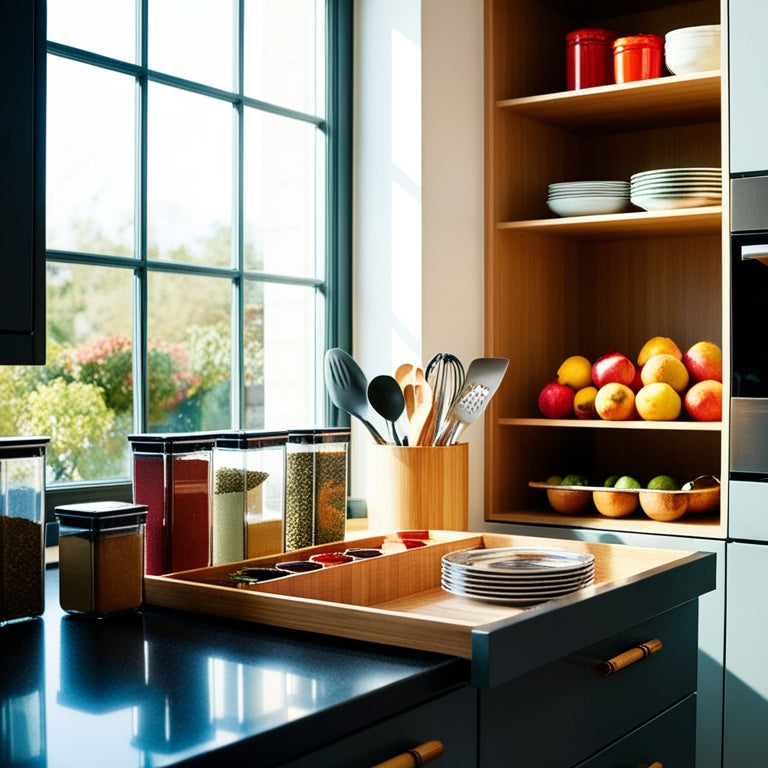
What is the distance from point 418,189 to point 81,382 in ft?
3.14

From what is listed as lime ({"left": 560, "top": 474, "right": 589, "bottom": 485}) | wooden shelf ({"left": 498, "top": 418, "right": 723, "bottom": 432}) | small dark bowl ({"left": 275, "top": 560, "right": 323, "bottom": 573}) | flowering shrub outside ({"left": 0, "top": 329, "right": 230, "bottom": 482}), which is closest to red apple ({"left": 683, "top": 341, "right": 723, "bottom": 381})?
wooden shelf ({"left": 498, "top": 418, "right": 723, "bottom": 432})

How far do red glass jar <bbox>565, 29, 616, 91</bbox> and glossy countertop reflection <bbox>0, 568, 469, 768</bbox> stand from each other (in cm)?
182

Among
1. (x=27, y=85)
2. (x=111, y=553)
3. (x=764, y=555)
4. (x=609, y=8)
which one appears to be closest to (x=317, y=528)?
(x=111, y=553)

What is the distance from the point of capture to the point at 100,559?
1.35 m

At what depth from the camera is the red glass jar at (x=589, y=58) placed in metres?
2.62

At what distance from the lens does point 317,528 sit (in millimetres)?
1836

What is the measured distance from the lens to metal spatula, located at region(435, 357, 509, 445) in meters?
2.13

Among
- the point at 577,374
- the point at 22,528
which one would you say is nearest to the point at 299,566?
the point at 22,528

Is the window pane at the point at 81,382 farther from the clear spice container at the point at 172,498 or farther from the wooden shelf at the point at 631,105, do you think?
the wooden shelf at the point at 631,105

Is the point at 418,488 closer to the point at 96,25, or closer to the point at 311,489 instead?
the point at 311,489

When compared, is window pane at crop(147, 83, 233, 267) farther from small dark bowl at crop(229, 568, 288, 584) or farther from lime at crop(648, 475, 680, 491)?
lime at crop(648, 475, 680, 491)

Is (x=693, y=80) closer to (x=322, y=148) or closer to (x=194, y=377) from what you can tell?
(x=322, y=148)

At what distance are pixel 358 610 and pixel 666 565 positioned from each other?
591 mm

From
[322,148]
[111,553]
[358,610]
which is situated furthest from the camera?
[322,148]
